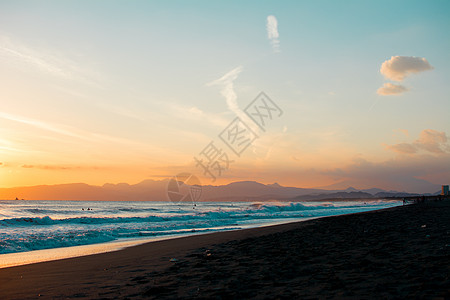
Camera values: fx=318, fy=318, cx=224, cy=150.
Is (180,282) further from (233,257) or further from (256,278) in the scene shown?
(233,257)

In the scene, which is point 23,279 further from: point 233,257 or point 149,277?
point 233,257

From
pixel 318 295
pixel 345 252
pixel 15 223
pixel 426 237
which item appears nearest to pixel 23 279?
pixel 318 295

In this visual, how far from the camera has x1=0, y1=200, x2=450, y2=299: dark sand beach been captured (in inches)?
209

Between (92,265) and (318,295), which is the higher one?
(318,295)

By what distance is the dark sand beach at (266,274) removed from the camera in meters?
5.31

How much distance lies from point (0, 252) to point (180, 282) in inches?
427

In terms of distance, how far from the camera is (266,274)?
6.89m

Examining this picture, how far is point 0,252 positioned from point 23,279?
6.97 meters

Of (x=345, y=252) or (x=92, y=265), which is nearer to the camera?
(x=345, y=252)

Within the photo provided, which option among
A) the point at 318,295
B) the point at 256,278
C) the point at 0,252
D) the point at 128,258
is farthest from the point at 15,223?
the point at 318,295

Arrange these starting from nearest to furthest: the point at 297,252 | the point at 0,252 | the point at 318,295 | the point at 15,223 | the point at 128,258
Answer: the point at 318,295 < the point at 297,252 < the point at 128,258 < the point at 0,252 < the point at 15,223

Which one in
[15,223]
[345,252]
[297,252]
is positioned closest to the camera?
[345,252]

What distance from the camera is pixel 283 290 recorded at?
5.52m

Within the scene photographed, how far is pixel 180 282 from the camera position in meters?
6.79
